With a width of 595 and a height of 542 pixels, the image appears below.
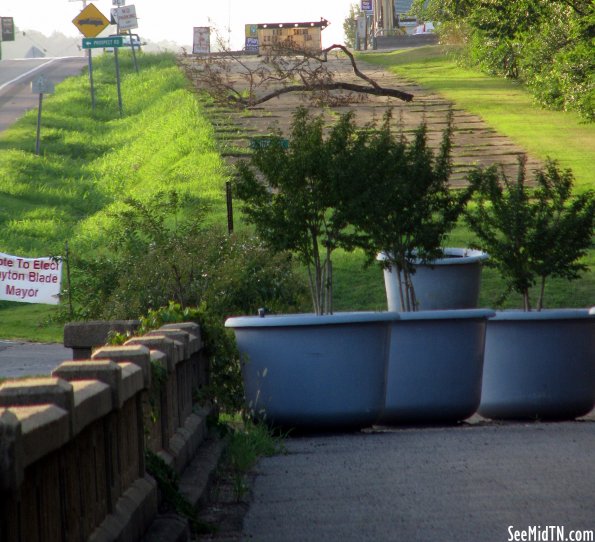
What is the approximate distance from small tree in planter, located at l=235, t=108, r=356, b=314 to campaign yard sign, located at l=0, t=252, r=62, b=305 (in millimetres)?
8670

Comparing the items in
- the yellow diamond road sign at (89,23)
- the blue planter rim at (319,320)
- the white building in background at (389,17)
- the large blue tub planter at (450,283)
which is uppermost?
the white building in background at (389,17)

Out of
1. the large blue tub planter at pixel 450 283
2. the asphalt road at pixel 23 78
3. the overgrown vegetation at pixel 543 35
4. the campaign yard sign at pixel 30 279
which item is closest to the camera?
the large blue tub planter at pixel 450 283

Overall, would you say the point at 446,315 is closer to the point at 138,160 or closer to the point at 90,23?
the point at 138,160

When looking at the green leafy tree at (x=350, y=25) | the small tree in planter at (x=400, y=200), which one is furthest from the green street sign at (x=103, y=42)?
the green leafy tree at (x=350, y=25)

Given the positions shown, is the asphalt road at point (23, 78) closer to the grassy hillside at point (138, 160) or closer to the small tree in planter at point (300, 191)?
the grassy hillside at point (138, 160)

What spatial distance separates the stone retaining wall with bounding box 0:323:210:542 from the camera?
340 centimetres

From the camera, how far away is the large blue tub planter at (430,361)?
1004cm

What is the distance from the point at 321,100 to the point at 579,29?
19.9ft

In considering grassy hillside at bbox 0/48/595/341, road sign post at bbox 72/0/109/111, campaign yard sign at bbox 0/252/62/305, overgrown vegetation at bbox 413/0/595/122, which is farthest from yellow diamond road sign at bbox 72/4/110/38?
campaign yard sign at bbox 0/252/62/305

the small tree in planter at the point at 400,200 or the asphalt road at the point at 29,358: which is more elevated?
the small tree in planter at the point at 400,200

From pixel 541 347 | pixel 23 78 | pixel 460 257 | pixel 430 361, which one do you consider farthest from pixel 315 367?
pixel 23 78

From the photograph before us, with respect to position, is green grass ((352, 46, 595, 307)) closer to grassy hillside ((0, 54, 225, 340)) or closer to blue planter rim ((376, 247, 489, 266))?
blue planter rim ((376, 247, 489, 266))

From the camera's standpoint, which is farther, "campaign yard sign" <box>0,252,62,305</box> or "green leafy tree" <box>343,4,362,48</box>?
"green leafy tree" <box>343,4,362,48</box>

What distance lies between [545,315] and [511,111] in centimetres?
3119
